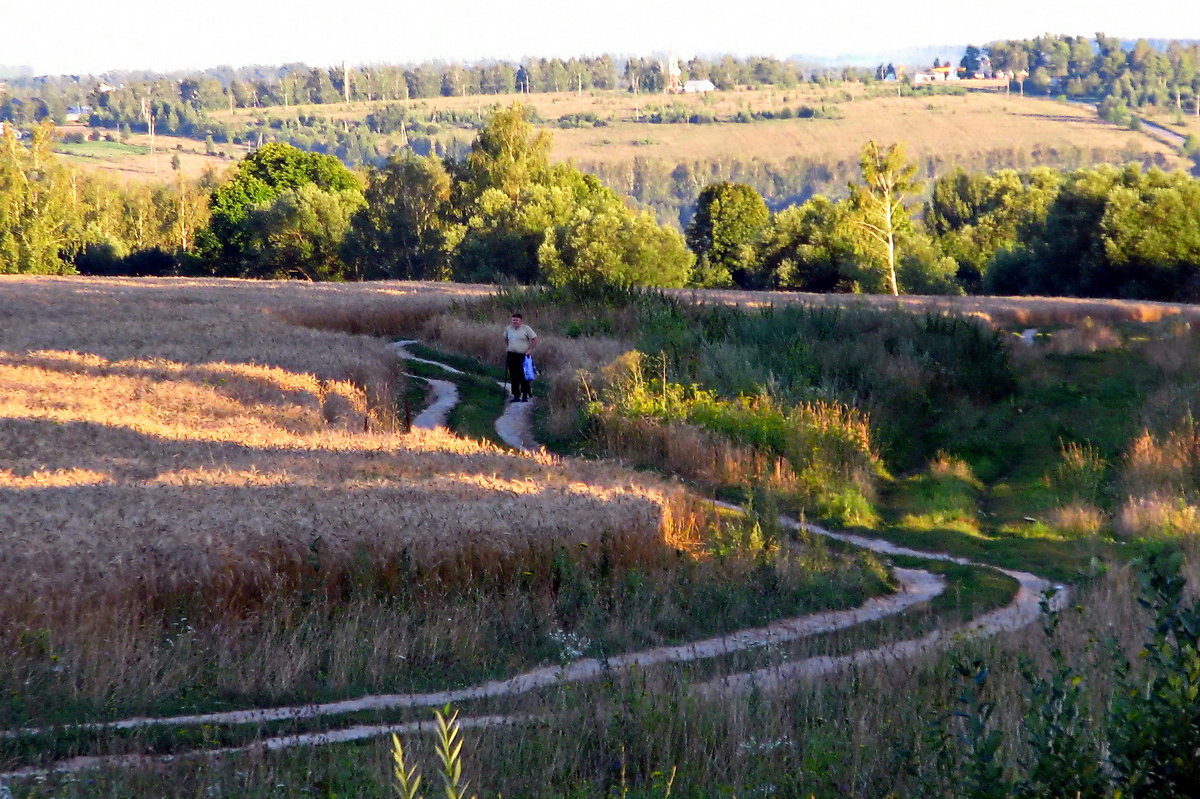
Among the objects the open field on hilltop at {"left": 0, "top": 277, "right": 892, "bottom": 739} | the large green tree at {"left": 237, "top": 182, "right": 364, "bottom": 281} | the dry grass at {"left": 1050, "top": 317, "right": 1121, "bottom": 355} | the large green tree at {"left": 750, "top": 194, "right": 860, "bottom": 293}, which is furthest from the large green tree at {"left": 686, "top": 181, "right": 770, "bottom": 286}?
the open field on hilltop at {"left": 0, "top": 277, "right": 892, "bottom": 739}

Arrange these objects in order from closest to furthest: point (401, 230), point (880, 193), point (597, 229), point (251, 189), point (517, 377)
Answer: point (517, 377) < point (597, 229) < point (880, 193) < point (401, 230) < point (251, 189)

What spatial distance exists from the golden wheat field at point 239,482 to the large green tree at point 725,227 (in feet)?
142

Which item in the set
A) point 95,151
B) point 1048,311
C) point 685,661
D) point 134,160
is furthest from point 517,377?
point 95,151

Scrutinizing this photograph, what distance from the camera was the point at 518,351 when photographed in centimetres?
Result: 2297

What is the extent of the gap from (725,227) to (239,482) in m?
58.7

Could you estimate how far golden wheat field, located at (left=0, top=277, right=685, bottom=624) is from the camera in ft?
32.1

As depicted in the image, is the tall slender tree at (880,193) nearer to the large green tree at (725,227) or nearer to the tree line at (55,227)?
the large green tree at (725,227)

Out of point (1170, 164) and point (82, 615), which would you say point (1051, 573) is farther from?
point (1170, 164)

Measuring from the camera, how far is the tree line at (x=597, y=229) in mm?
51781

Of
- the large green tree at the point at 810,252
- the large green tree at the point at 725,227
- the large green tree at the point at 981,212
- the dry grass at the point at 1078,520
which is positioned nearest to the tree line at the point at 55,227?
the large green tree at the point at 725,227

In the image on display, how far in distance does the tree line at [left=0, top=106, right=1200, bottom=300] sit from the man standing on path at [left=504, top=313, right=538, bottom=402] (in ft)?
77.9

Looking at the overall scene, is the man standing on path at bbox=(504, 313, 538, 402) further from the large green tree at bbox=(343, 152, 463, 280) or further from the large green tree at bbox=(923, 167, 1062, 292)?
the large green tree at bbox=(923, 167, 1062, 292)

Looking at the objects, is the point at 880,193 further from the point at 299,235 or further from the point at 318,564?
the point at 318,564

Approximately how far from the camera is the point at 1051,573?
1330cm
